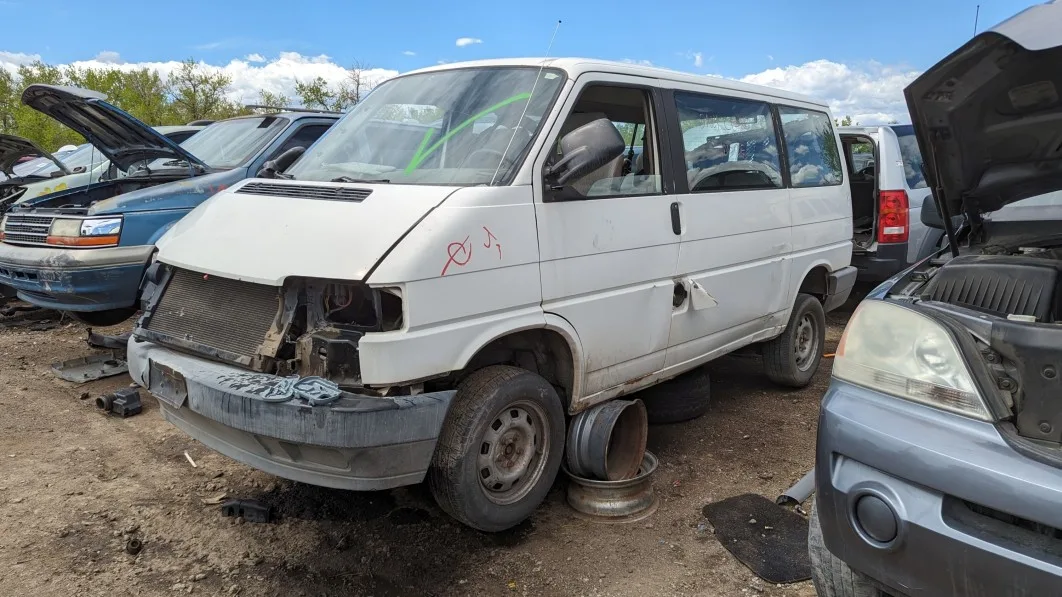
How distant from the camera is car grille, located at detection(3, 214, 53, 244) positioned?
5.52m

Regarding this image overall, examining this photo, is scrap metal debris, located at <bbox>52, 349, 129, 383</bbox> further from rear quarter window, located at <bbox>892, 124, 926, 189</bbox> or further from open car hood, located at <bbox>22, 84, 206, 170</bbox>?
rear quarter window, located at <bbox>892, 124, 926, 189</bbox>

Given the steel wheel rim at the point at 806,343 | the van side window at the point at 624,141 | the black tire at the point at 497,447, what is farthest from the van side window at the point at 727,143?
the black tire at the point at 497,447

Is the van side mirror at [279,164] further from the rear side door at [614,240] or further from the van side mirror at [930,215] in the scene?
the van side mirror at [930,215]

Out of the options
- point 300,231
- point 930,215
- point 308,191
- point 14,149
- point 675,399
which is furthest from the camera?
point 14,149

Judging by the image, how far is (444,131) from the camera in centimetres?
340

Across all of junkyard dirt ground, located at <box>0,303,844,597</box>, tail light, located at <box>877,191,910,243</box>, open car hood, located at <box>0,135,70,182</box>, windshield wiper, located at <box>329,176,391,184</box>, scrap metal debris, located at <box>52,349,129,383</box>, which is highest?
open car hood, located at <box>0,135,70,182</box>

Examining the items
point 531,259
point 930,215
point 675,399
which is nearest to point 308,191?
point 531,259

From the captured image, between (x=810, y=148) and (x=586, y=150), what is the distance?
279cm

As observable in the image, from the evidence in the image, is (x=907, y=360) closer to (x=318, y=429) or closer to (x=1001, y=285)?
(x=1001, y=285)

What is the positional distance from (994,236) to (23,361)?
6.86 meters

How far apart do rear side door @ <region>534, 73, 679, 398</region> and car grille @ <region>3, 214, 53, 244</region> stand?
173 inches

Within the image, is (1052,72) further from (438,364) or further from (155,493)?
(155,493)

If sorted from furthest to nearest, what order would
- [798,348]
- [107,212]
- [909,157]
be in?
1. [909,157]
2. [798,348]
3. [107,212]

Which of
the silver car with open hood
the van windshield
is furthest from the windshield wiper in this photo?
the silver car with open hood
